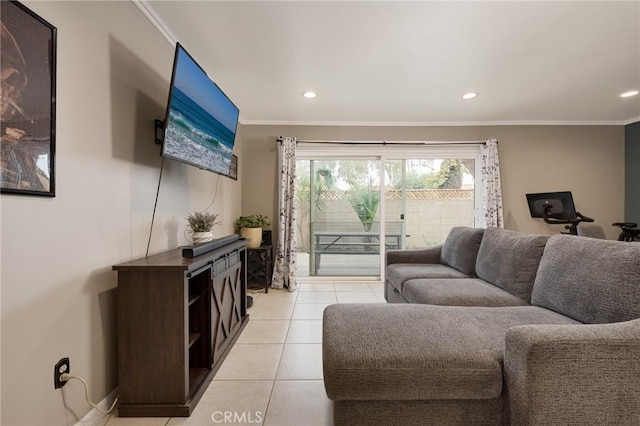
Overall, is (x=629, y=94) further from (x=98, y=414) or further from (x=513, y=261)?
(x=98, y=414)

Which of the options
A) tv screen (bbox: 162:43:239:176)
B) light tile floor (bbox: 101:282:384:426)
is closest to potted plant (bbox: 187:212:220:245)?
tv screen (bbox: 162:43:239:176)

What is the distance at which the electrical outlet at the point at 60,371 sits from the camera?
1251mm

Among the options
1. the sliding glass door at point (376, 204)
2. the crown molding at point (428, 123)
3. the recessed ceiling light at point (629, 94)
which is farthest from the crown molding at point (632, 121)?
the sliding glass door at point (376, 204)

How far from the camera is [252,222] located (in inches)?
156

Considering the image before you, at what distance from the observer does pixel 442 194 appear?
4.48 metres

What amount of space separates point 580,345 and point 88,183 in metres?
2.15

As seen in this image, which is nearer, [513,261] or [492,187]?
[513,261]

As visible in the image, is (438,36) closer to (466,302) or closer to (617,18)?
(617,18)

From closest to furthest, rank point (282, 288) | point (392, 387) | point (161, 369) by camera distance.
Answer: point (392, 387) < point (161, 369) < point (282, 288)

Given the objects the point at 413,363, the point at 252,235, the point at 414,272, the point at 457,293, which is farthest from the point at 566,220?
the point at 252,235

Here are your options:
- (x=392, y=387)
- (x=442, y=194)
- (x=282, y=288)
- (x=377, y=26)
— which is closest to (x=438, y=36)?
(x=377, y=26)

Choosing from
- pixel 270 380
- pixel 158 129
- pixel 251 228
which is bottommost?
pixel 270 380

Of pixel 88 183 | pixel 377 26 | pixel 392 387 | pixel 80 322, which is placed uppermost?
pixel 377 26

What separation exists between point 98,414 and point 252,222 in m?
2.63
